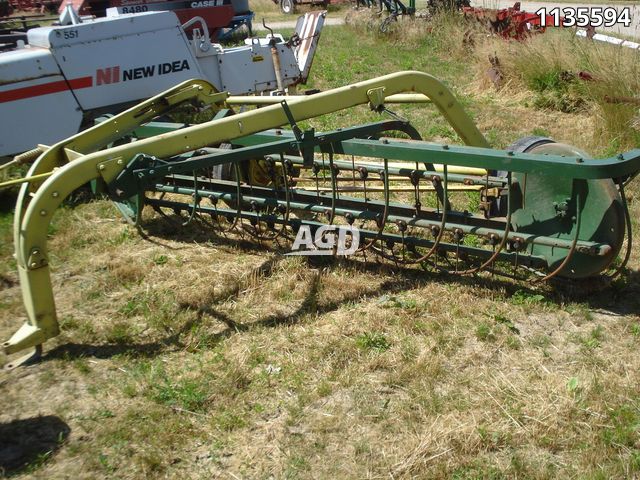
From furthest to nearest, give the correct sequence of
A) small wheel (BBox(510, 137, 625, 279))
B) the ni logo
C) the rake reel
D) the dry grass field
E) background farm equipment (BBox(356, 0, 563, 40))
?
background farm equipment (BBox(356, 0, 563, 40)) → the ni logo → small wheel (BBox(510, 137, 625, 279)) → the rake reel → the dry grass field

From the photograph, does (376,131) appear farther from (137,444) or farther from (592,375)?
(137,444)

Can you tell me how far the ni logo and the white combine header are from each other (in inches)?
96.7

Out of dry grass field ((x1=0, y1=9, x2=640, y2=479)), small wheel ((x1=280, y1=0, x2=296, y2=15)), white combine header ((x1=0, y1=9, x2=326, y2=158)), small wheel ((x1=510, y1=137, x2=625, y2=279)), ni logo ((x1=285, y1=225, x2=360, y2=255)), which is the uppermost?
small wheel ((x1=280, y1=0, x2=296, y2=15))

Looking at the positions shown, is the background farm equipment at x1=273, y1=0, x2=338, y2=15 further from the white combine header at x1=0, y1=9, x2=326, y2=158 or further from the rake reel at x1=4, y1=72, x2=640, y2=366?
the rake reel at x1=4, y1=72, x2=640, y2=366

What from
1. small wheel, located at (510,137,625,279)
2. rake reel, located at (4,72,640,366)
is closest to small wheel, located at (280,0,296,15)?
rake reel, located at (4,72,640,366)

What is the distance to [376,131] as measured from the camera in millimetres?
3988

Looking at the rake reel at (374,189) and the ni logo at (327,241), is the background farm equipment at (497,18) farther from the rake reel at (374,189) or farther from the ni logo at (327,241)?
the ni logo at (327,241)

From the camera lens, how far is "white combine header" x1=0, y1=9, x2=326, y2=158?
5.30m

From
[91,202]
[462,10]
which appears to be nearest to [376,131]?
[91,202]

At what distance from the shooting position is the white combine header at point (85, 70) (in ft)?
17.4

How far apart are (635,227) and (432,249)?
1843 millimetres

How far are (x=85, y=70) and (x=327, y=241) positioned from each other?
9.20 ft

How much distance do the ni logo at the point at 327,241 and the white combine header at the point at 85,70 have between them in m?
2.46

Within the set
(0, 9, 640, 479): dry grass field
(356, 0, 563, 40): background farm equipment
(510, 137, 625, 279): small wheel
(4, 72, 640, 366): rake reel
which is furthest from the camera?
(356, 0, 563, 40): background farm equipment
